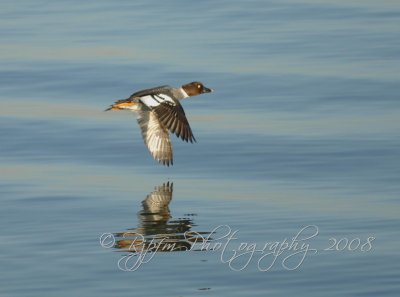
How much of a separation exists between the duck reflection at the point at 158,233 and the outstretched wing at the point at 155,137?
1.24 m

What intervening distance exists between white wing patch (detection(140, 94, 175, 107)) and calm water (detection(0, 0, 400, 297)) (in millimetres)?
537

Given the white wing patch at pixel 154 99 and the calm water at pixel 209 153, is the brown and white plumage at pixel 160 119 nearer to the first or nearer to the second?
the white wing patch at pixel 154 99

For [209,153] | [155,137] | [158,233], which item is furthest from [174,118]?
[158,233]

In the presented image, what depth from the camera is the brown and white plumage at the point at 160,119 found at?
44.8 ft

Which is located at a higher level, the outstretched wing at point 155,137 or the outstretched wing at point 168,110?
the outstretched wing at point 168,110

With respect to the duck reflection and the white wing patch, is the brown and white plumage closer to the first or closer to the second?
the white wing patch

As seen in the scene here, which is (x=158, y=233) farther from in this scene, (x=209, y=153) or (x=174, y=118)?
(x=209, y=153)

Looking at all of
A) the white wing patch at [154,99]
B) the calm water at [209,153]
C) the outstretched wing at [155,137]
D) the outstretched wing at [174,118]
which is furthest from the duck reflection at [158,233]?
the white wing patch at [154,99]

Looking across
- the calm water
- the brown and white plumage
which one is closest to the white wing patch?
the brown and white plumage

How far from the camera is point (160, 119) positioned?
1398cm

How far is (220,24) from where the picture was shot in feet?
69.8

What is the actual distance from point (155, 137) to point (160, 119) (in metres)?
0.21

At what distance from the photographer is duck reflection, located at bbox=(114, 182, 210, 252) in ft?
35.3

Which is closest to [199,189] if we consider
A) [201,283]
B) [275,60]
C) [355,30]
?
[201,283]
